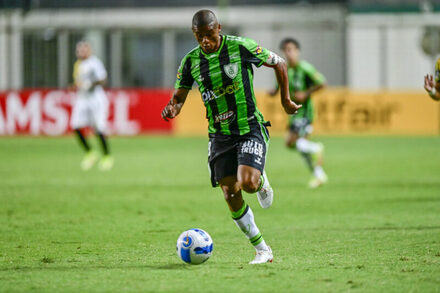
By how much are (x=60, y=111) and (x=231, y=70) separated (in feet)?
68.2

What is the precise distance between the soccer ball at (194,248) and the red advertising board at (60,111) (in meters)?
20.3

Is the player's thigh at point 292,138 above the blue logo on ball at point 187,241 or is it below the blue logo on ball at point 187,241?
above

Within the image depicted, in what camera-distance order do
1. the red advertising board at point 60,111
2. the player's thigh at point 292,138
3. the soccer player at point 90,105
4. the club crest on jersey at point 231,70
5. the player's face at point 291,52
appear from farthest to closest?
the red advertising board at point 60,111 < the soccer player at point 90,105 < the player's thigh at point 292,138 < the player's face at point 291,52 < the club crest on jersey at point 231,70

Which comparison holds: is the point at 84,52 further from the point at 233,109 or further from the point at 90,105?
the point at 233,109

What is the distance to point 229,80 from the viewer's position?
289 inches

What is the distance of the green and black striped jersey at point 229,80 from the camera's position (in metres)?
7.32

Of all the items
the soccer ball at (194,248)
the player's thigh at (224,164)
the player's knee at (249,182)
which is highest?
the player's thigh at (224,164)

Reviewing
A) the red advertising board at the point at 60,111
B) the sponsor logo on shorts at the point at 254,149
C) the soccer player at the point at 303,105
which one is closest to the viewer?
the sponsor logo on shorts at the point at 254,149

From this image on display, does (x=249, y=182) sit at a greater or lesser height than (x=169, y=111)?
lesser

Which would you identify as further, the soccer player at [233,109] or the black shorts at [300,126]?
the black shorts at [300,126]

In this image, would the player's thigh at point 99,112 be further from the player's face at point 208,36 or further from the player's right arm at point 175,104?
the player's face at point 208,36

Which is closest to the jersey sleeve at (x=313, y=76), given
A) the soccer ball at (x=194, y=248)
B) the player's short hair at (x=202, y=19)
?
the player's short hair at (x=202, y=19)

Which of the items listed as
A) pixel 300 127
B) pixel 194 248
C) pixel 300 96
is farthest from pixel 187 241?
pixel 300 127

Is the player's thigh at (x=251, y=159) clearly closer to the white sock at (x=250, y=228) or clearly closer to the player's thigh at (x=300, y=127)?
the white sock at (x=250, y=228)
